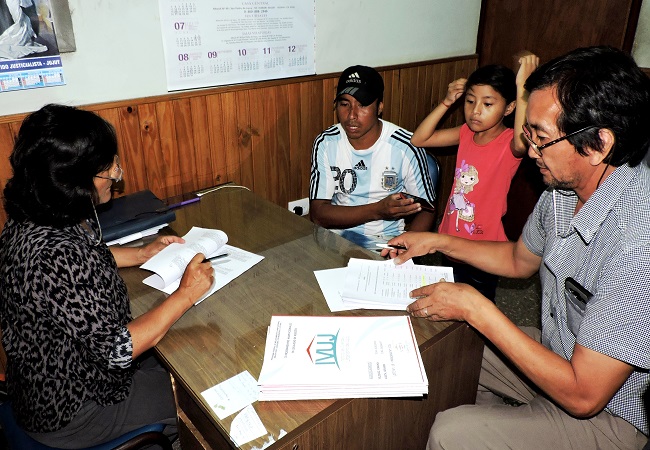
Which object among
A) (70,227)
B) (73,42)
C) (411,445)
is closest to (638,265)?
(411,445)

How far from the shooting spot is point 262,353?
124 centimetres

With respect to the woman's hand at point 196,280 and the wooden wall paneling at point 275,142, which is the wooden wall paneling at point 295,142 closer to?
the wooden wall paneling at point 275,142

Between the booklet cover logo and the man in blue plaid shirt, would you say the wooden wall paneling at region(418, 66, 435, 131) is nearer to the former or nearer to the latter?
the man in blue plaid shirt

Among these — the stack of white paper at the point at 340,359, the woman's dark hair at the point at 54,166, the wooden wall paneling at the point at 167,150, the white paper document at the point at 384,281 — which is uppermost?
the woman's dark hair at the point at 54,166

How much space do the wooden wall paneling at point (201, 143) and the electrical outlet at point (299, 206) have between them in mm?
546

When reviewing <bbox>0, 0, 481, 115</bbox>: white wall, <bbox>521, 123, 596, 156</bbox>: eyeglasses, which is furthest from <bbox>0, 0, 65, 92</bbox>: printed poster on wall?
A: <bbox>521, 123, 596, 156</bbox>: eyeglasses

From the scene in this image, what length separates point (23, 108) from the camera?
1816mm

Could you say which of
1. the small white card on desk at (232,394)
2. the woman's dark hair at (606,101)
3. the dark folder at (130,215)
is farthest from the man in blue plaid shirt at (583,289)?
the dark folder at (130,215)

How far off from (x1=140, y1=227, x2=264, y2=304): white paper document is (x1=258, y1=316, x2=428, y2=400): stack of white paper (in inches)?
12.8

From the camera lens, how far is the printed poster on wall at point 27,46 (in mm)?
1693

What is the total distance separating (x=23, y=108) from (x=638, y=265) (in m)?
2.09

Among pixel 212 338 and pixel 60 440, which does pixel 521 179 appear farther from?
pixel 60 440

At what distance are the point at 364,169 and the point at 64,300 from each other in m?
1.51

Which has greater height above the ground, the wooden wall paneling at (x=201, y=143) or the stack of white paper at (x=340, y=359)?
the wooden wall paneling at (x=201, y=143)
